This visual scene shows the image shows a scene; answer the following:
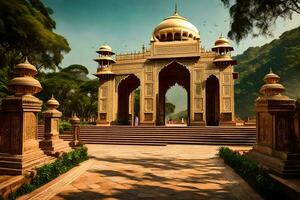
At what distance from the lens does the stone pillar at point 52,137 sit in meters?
8.53

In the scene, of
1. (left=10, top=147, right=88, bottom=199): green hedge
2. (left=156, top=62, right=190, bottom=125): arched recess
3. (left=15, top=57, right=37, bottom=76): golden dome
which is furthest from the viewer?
(left=156, top=62, right=190, bottom=125): arched recess

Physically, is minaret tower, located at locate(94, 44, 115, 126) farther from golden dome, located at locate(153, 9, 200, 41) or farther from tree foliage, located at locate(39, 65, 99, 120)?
tree foliage, located at locate(39, 65, 99, 120)

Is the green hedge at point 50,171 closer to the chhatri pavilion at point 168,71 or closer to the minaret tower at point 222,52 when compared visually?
the chhatri pavilion at point 168,71

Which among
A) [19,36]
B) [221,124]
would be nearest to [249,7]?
[221,124]

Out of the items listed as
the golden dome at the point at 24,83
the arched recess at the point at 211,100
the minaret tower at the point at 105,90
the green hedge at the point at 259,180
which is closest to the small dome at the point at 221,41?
the arched recess at the point at 211,100

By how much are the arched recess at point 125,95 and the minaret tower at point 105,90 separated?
1.77 m

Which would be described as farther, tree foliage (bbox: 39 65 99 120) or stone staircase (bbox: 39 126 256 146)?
tree foliage (bbox: 39 65 99 120)

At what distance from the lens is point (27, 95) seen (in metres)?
6.61

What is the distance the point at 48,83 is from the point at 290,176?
107 feet

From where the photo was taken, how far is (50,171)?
20.5ft

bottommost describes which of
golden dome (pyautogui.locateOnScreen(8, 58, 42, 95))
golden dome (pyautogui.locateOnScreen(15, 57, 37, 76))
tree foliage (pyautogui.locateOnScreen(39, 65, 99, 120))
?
golden dome (pyautogui.locateOnScreen(8, 58, 42, 95))

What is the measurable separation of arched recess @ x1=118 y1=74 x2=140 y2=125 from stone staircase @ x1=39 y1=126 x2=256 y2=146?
6.80 metres

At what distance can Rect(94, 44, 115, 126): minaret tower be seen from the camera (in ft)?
78.0

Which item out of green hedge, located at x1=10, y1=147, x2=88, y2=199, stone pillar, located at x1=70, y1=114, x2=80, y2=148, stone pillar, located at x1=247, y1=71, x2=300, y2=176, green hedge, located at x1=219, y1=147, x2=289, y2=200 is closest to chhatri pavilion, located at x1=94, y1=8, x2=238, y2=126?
stone pillar, located at x1=70, y1=114, x2=80, y2=148
